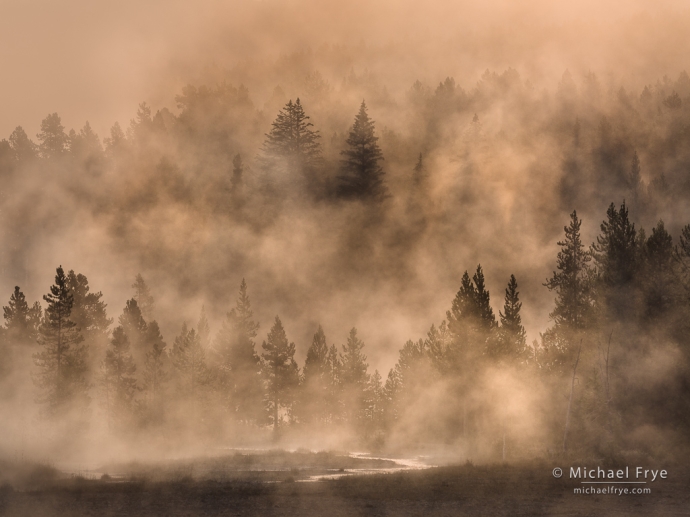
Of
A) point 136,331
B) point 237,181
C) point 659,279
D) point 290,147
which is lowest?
point 136,331

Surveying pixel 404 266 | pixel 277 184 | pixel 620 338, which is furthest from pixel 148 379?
pixel 277 184

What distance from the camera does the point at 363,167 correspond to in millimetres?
143250

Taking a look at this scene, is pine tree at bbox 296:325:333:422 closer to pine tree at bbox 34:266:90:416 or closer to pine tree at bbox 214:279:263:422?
pine tree at bbox 214:279:263:422

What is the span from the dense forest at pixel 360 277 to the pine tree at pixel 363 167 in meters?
0.43

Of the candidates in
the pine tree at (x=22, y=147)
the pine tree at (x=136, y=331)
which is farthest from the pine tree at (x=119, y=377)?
the pine tree at (x=22, y=147)

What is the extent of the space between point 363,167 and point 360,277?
84.1ft

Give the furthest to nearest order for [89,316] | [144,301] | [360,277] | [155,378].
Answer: [360,277] < [144,301] < [89,316] < [155,378]

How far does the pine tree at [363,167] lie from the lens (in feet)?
465

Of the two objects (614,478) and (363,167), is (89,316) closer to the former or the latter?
(614,478)

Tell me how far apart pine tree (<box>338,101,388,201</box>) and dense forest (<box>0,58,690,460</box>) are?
1.42 ft

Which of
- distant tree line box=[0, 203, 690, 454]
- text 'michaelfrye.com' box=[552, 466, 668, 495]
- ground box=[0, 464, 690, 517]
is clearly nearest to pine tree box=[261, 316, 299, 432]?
distant tree line box=[0, 203, 690, 454]

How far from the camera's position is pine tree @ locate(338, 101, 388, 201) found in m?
142

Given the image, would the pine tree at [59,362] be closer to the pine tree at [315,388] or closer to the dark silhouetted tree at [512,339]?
the pine tree at [315,388]

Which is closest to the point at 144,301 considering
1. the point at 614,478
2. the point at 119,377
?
the point at 119,377
